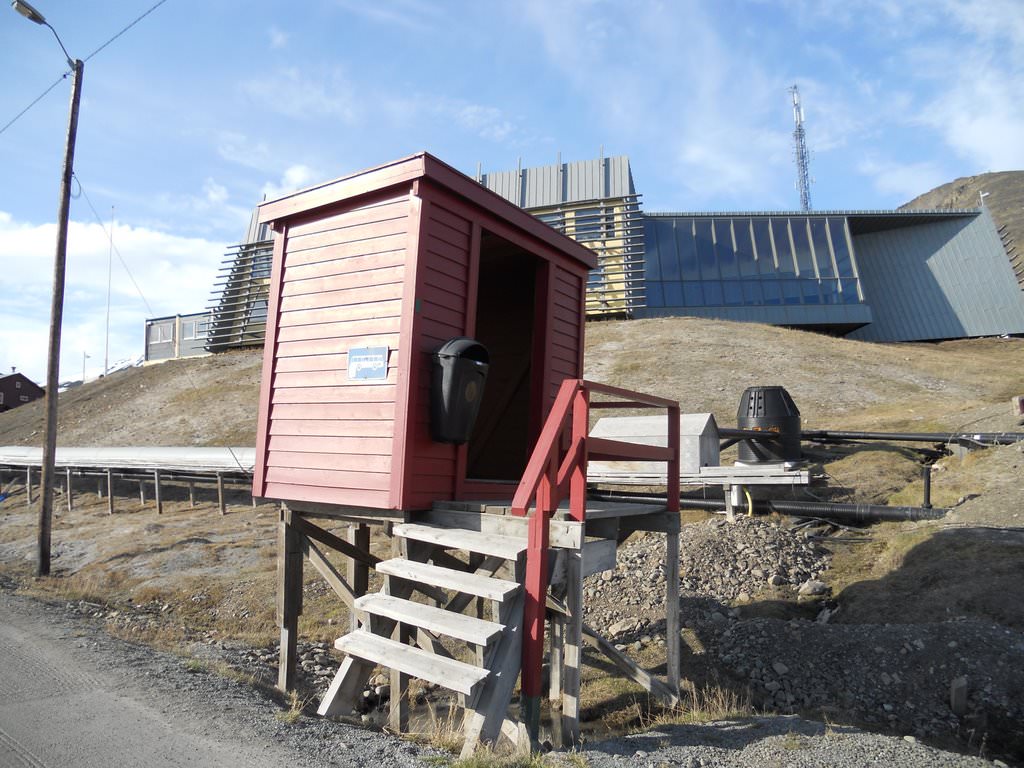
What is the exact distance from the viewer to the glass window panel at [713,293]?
34.5 m

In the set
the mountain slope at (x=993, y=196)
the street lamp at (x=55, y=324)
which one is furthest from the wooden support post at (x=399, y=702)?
the mountain slope at (x=993, y=196)

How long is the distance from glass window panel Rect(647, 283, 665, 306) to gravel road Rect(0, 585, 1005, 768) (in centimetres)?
3055

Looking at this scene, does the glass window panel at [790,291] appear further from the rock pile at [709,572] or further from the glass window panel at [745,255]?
the rock pile at [709,572]

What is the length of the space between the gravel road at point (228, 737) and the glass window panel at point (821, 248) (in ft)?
110

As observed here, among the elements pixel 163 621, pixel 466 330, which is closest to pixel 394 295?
pixel 466 330

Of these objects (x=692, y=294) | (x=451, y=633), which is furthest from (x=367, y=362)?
(x=692, y=294)

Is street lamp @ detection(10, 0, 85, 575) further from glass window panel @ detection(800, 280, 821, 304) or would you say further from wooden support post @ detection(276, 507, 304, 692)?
glass window panel @ detection(800, 280, 821, 304)

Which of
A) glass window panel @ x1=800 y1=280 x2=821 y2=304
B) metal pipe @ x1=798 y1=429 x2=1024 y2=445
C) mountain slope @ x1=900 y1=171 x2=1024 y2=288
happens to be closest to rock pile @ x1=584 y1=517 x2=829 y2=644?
metal pipe @ x1=798 y1=429 x2=1024 y2=445

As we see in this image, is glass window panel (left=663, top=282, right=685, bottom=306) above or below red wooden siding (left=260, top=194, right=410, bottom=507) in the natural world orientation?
above

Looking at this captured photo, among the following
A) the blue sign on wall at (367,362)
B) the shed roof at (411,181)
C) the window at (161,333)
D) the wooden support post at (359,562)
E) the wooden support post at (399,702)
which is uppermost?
the window at (161,333)

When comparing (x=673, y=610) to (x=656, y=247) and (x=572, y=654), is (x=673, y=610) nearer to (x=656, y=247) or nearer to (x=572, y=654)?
(x=572, y=654)

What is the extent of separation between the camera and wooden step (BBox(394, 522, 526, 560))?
468 centimetres

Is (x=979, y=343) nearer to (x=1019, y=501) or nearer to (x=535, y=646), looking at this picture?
(x=1019, y=501)

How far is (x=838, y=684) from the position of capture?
6.38m
